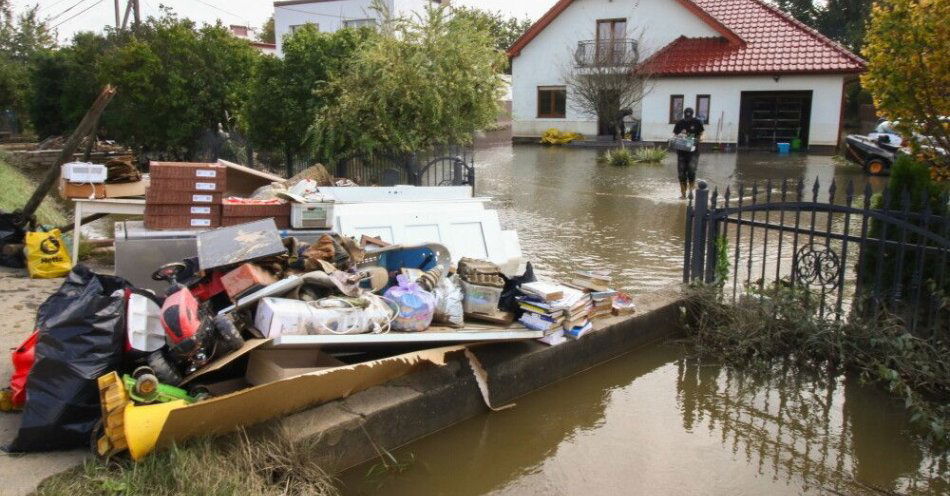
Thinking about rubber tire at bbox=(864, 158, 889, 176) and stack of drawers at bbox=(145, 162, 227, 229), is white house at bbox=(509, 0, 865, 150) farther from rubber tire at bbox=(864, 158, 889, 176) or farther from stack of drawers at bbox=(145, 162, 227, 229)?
stack of drawers at bbox=(145, 162, 227, 229)

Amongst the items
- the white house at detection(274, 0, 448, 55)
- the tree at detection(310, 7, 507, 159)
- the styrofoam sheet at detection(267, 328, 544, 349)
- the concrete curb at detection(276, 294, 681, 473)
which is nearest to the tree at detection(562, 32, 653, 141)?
the white house at detection(274, 0, 448, 55)

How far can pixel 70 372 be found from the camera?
3617 mm

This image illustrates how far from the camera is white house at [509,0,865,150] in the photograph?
85.1ft

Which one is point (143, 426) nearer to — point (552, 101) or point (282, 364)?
point (282, 364)

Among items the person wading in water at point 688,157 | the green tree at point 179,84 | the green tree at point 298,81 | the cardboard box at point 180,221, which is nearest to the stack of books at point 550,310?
the cardboard box at point 180,221

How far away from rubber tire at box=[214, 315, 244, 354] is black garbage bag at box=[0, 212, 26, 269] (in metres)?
4.92

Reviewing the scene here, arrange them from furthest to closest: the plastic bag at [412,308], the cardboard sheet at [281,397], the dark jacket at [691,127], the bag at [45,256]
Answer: the dark jacket at [691,127]
the bag at [45,256]
the plastic bag at [412,308]
the cardboard sheet at [281,397]

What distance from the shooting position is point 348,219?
675 centimetres

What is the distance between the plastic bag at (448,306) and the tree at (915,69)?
391 centimetres

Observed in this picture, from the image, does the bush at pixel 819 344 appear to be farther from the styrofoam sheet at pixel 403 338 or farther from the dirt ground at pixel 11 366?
the dirt ground at pixel 11 366

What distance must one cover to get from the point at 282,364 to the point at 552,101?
28.4 m

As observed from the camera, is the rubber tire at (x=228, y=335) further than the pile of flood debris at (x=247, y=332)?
Yes

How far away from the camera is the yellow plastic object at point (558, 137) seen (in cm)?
2992

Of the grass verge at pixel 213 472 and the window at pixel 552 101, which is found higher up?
the window at pixel 552 101
